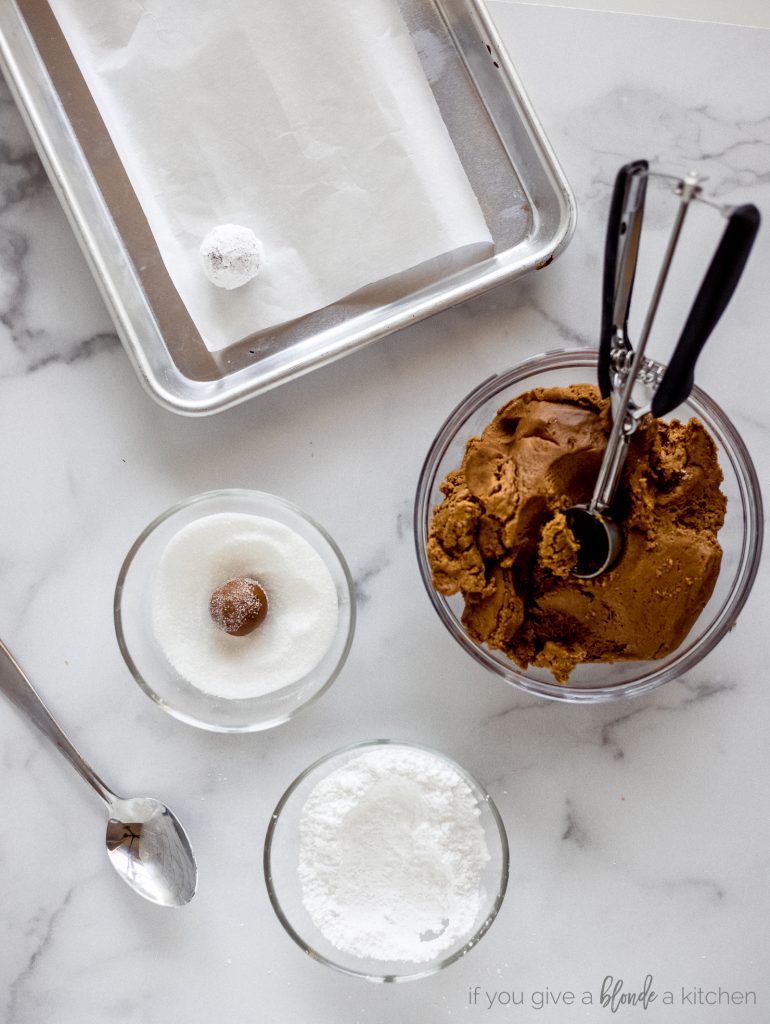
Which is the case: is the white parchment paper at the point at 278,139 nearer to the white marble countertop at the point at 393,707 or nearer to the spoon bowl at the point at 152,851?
the white marble countertop at the point at 393,707

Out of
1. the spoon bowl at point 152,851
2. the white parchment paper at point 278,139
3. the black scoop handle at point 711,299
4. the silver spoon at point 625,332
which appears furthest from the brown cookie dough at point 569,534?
the spoon bowl at point 152,851

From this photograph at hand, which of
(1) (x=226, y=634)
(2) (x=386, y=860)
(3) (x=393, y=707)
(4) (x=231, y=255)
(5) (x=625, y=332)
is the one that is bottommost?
(2) (x=386, y=860)

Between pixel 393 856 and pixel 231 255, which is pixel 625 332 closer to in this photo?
pixel 231 255

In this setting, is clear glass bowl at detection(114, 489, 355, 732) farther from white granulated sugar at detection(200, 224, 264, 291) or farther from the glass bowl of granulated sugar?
white granulated sugar at detection(200, 224, 264, 291)

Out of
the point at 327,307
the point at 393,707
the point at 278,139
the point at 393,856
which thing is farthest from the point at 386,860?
the point at 278,139

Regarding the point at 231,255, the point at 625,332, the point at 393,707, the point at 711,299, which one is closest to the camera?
the point at 711,299

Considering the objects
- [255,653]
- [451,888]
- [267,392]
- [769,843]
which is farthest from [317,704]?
[769,843]
